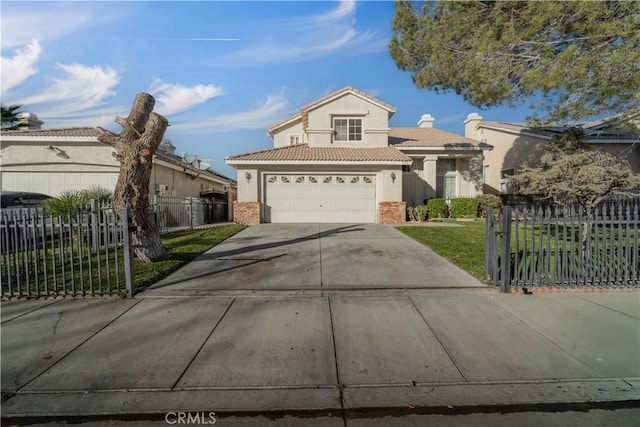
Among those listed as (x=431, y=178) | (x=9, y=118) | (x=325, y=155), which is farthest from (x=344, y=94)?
(x=9, y=118)

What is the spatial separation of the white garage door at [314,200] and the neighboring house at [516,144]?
27.5ft

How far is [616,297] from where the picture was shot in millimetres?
5371

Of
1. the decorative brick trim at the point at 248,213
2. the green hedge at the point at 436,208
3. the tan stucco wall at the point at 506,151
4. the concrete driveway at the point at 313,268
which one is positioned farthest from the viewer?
the tan stucco wall at the point at 506,151

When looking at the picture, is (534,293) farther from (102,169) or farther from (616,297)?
(102,169)

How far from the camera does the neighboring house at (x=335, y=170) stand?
15898 mm

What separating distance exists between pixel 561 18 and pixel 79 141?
1788cm

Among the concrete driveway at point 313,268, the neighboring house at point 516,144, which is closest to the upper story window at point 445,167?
the neighboring house at point 516,144

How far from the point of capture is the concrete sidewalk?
293cm

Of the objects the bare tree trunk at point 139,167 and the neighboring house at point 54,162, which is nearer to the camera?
the bare tree trunk at point 139,167

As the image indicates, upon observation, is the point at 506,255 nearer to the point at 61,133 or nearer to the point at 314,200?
the point at 314,200

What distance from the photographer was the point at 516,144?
67.4ft

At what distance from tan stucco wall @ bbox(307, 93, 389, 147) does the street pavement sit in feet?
44.3

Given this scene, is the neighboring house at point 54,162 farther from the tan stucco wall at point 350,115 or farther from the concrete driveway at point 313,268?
the concrete driveway at point 313,268

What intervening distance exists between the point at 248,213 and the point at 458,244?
9.54 meters
